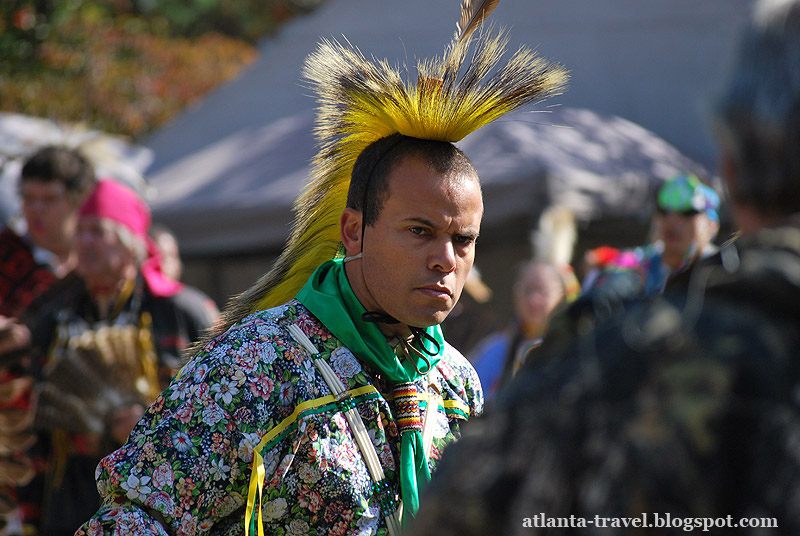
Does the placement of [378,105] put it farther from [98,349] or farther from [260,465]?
[98,349]

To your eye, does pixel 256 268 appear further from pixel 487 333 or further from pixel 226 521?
pixel 226 521

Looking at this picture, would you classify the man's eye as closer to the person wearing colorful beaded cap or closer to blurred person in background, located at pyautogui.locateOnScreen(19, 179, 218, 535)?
blurred person in background, located at pyautogui.locateOnScreen(19, 179, 218, 535)

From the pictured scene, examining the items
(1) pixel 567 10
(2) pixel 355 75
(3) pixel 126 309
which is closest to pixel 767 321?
(2) pixel 355 75

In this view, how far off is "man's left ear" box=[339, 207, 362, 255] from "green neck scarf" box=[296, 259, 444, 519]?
6cm

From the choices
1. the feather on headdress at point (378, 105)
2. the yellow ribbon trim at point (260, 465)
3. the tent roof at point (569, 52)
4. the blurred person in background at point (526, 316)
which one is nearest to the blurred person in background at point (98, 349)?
the feather on headdress at point (378, 105)

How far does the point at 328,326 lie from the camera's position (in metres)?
2.18

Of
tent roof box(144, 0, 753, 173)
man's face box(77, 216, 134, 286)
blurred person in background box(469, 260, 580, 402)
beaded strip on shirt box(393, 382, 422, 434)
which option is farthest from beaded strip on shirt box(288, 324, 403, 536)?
tent roof box(144, 0, 753, 173)

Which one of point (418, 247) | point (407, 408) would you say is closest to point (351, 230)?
point (418, 247)

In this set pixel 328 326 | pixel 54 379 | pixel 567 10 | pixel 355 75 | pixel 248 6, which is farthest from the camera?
pixel 248 6

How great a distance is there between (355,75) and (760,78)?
1418 millimetres

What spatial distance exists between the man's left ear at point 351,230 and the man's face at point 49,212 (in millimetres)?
2524

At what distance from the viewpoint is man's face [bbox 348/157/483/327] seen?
220cm

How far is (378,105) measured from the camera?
2.33 meters

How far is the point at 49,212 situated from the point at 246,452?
291 centimetres
